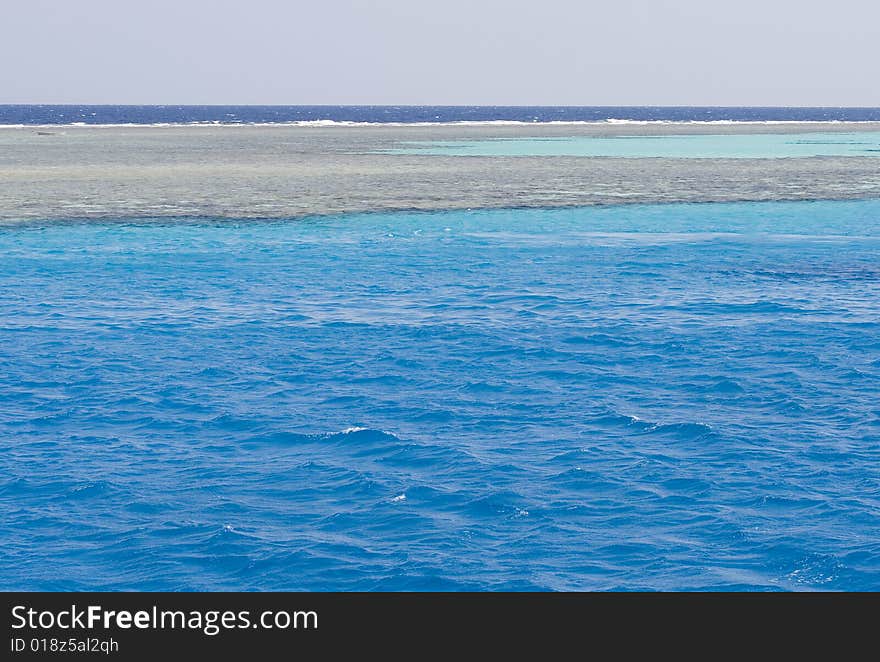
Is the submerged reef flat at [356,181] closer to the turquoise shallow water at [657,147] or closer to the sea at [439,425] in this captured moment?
the turquoise shallow water at [657,147]

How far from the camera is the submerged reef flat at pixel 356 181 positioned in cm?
5538

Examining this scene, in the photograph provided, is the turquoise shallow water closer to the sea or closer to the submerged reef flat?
the submerged reef flat

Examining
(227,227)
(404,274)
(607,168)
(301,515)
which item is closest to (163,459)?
(301,515)

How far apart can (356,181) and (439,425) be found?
168 feet

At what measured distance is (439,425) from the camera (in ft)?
66.0

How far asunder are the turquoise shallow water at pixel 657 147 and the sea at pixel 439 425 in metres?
69.5

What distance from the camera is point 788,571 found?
1437 centimetres

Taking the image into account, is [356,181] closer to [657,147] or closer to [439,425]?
[439,425]

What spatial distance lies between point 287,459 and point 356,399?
354 cm

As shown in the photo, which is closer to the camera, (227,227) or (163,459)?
(163,459)

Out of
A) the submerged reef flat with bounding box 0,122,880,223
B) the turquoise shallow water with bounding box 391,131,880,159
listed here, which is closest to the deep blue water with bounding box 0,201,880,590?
the submerged reef flat with bounding box 0,122,880,223

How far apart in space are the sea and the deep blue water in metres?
0.07

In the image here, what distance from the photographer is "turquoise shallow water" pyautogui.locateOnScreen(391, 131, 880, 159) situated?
4149 inches
